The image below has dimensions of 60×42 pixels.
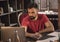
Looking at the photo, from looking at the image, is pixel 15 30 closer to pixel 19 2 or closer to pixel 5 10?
pixel 5 10

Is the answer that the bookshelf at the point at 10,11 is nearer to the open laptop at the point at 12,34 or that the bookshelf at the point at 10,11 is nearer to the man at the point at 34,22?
the man at the point at 34,22

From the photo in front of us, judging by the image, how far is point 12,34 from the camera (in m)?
1.81

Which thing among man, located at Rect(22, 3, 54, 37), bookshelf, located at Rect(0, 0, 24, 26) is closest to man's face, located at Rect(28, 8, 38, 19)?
man, located at Rect(22, 3, 54, 37)

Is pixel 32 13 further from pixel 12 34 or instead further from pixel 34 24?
pixel 12 34

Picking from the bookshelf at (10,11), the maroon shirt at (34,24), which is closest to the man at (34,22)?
the maroon shirt at (34,24)

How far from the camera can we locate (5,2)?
16.5ft

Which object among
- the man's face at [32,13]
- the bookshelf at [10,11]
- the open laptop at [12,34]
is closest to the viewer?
the open laptop at [12,34]

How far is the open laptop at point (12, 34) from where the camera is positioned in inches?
70.6

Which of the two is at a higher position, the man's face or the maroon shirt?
the man's face

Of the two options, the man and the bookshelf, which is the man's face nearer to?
the man

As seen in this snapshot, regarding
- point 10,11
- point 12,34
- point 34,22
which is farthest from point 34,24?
point 10,11

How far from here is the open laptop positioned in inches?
70.6

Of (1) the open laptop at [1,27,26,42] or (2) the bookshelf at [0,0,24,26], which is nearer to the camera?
(1) the open laptop at [1,27,26,42]

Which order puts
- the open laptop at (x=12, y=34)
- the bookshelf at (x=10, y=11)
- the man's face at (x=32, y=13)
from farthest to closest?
the bookshelf at (x=10, y=11)
the man's face at (x=32, y=13)
the open laptop at (x=12, y=34)
